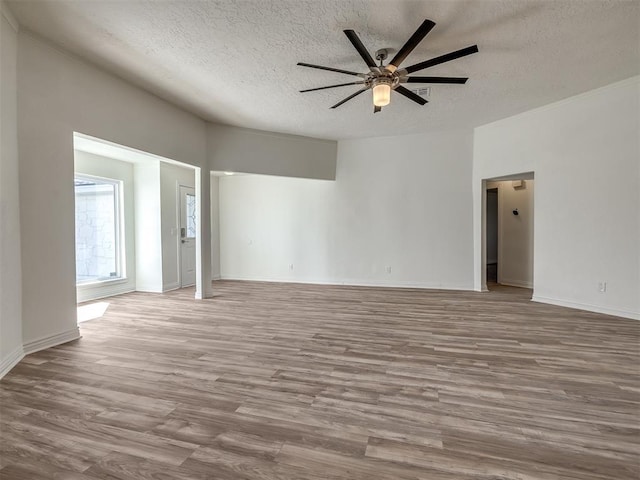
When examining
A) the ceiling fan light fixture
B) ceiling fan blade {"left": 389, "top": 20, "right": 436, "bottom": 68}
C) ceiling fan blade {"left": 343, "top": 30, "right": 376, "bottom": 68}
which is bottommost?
the ceiling fan light fixture

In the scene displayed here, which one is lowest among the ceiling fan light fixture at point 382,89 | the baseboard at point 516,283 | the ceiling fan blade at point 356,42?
the baseboard at point 516,283

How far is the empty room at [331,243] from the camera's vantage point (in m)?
1.79

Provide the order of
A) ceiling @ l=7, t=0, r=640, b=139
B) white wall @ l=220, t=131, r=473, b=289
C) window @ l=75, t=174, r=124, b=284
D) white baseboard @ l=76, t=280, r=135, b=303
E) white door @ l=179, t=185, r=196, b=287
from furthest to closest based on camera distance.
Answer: white door @ l=179, t=185, r=196, b=287, white wall @ l=220, t=131, r=473, b=289, window @ l=75, t=174, r=124, b=284, white baseboard @ l=76, t=280, r=135, b=303, ceiling @ l=7, t=0, r=640, b=139

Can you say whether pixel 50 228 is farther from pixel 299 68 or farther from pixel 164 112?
pixel 299 68

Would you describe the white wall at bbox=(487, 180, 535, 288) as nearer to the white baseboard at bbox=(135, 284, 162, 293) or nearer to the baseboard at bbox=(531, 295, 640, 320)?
the baseboard at bbox=(531, 295, 640, 320)

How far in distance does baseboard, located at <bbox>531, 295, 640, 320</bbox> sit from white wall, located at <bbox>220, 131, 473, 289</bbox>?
131 cm

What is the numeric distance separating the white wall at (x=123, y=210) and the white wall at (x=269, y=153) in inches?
73.6

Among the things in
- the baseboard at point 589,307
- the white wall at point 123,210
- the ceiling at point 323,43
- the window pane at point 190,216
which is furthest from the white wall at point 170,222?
the baseboard at point 589,307

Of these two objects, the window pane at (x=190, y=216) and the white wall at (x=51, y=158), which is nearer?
the white wall at (x=51, y=158)

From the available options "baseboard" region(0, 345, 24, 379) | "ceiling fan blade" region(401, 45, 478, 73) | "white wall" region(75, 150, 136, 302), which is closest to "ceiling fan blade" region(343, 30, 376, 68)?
"ceiling fan blade" region(401, 45, 478, 73)

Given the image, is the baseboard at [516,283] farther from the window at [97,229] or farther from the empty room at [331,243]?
the window at [97,229]

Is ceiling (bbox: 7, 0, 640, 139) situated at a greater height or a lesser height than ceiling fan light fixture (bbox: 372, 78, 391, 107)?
greater

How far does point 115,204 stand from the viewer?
598 cm

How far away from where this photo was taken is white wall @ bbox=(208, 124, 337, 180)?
5.70 m
